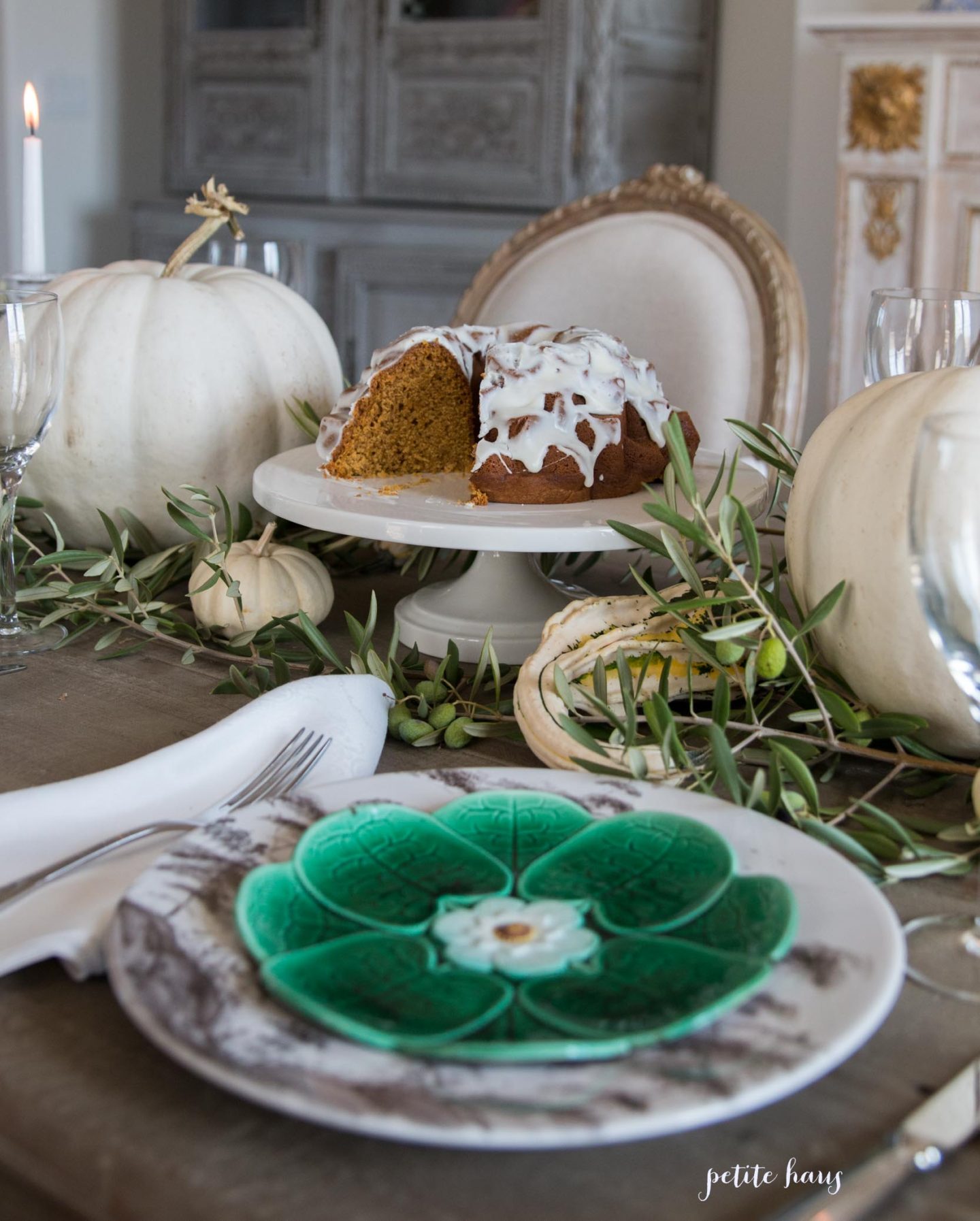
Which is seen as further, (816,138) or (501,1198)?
(816,138)

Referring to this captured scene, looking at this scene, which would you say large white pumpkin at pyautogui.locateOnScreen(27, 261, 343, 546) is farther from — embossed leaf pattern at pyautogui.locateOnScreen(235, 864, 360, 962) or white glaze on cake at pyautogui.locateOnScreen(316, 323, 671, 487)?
embossed leaf pattern at pyautogui.locateOnScreen(235, 864, 360, 962)

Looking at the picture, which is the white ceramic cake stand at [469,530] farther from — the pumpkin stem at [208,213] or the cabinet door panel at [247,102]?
the cabinet door panel at [247,102]

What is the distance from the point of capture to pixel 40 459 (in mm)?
1226

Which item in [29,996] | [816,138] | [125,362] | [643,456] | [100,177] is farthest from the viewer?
[100,177]

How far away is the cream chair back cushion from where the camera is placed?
1.60m

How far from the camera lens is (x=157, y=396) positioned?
119 centimetres

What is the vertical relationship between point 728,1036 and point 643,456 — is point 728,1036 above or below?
below

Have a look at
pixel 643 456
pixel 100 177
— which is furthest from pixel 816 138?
pixel 643 456

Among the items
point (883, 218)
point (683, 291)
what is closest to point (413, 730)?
point (683, 291)

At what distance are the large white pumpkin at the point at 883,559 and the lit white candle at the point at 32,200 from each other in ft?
3.01

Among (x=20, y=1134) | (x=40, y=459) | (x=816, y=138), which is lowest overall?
(x=20, y=1134)

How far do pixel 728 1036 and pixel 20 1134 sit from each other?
0.25 meters

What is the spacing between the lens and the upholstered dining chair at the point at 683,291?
1.56m

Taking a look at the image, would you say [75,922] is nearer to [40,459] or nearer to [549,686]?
[549,686]
